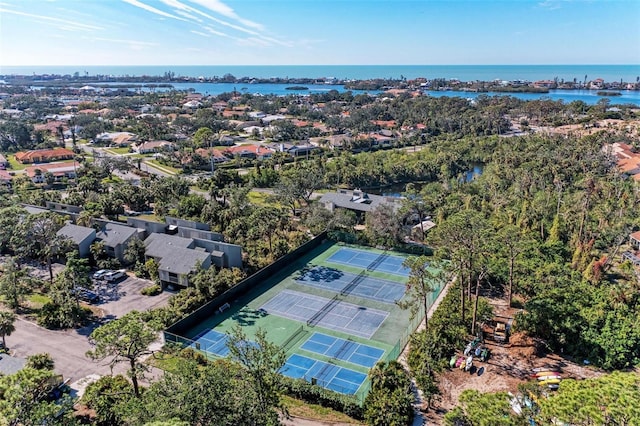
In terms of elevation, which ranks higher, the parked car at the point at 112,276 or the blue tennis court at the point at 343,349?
the parked car at the point at 112,276

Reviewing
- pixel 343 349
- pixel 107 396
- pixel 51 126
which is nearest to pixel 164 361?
pixel 107 396

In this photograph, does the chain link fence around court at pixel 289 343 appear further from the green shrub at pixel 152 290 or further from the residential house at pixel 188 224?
the residential house at pixel 188 224

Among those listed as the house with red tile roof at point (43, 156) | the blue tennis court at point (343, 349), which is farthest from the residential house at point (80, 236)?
the house with red tile roof at point (43, 156)

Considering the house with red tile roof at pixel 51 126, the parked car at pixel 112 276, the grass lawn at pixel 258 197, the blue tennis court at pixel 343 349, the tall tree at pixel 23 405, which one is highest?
the house with red tile roof at pixel 51 126

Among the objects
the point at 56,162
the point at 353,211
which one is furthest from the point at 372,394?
the point at 56,162

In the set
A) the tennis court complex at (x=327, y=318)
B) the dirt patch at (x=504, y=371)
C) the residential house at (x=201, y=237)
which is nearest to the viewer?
the dirt patch at (x=504, y=371)

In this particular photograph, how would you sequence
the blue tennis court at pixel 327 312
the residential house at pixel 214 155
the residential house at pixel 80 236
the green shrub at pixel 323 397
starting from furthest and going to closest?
the residential house at pixel 214 155 → the residential house at pixel 80 236 → the blue tennis court at pixel 327 312 → the green shrub at pixel 323 397
